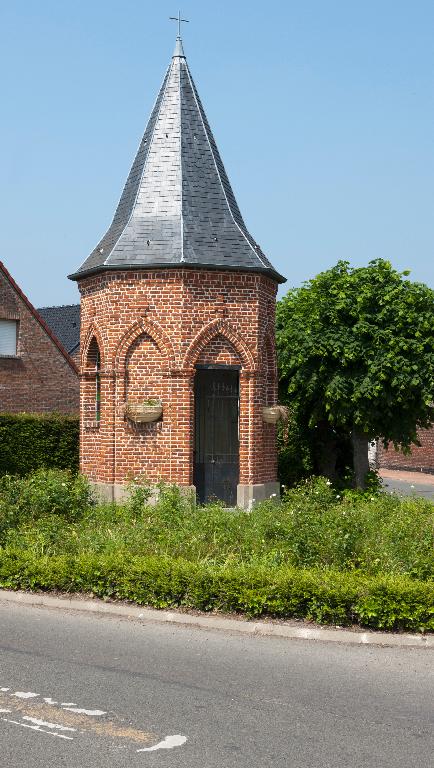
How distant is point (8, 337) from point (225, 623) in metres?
22.0

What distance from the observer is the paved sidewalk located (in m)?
34.7

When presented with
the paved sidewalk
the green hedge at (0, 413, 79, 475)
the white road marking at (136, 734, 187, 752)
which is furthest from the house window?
the white road marking at (136, 734, 187, 752)

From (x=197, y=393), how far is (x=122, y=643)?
10904mm

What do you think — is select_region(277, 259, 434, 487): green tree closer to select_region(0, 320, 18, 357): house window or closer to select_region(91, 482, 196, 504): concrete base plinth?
select_region(91, 482, 196, 504): concrete base plinth

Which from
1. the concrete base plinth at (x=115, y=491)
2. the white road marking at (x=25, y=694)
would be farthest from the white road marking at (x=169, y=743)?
the concrete base plinth at (x=115, y=491)

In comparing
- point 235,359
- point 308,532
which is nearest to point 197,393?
point 235,359

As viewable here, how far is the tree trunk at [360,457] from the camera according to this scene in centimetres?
2328

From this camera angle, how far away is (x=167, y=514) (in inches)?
595

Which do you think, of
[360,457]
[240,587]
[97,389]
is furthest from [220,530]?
[360,457]

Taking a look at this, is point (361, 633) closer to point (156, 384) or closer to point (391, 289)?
point (156, 384)

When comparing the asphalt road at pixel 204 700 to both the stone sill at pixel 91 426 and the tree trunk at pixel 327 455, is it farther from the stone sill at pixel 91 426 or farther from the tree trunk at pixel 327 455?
the tree trunk at pixel 327 455

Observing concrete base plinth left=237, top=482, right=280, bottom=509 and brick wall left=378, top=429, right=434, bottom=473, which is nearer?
concrete base plinth left=237, top=482, right=280, bottom=509

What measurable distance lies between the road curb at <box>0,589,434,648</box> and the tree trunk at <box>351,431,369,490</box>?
Result: 1226 cm

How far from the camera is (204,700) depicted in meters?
7.90
